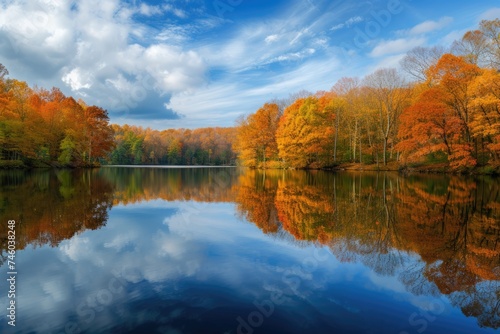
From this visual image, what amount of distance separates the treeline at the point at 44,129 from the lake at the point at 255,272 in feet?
117

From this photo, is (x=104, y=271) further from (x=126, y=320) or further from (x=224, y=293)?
(x=224, y=293)

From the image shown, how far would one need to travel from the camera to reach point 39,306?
14.8 feet

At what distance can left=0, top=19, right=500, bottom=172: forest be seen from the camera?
97.2 feet

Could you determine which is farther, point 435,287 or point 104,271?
point 104,271

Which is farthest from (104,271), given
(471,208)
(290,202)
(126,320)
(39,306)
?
(471,208)

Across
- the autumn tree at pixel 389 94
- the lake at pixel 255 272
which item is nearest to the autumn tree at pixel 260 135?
the autumn tree at pixel 389 94

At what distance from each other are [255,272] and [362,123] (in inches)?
1748

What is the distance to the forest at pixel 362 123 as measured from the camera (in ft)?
97.2

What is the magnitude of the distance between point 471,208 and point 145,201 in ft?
48.0

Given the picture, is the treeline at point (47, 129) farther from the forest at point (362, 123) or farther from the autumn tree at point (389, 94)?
the autumn tree at point (389, 94)

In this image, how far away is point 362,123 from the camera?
46125 mm

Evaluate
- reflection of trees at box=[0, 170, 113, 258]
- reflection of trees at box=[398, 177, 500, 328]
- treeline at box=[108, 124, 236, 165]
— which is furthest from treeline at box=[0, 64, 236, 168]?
reflection of trees at box=[398, 177, 500, 328]

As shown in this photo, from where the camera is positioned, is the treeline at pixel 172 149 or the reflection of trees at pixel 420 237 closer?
the reflection of trees at pixel 420 237

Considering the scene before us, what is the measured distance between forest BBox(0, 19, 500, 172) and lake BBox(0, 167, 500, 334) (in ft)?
74.0
